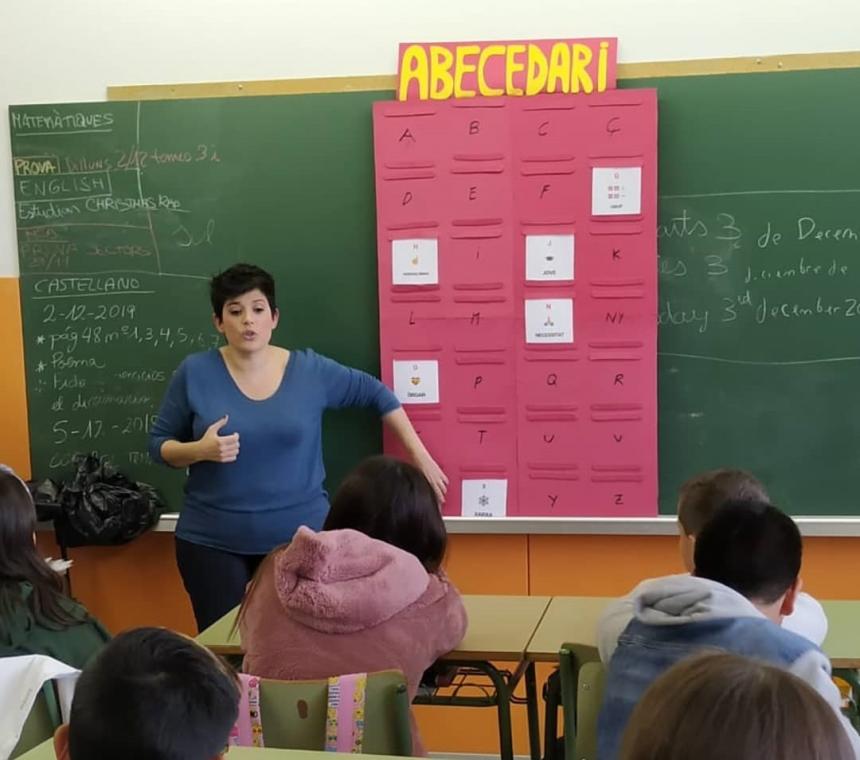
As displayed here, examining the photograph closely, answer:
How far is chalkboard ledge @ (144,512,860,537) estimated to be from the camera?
11.6 ft

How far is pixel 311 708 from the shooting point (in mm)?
1999

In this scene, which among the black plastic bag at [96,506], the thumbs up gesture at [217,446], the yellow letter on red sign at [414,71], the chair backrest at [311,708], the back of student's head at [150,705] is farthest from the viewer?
the black plastic bag at [96,506]

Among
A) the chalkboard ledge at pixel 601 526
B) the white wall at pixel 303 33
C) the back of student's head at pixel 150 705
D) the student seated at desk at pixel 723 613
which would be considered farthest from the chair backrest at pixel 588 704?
the white wall at pixel 303 33

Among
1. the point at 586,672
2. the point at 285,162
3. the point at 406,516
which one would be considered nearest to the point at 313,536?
the point at 406,516

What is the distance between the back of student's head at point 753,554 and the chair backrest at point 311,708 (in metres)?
0.65

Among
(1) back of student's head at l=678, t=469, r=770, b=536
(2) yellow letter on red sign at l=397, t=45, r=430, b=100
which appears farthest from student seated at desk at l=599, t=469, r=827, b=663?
(2) yellow letter on red sign at l=397, t=45, r=430, b=100

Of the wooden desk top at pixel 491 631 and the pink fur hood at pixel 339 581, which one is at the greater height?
the pink fur hood at pixel 339 581

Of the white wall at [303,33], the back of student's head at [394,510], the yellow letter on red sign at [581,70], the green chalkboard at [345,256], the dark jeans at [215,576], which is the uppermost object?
the white wall at [303,33]

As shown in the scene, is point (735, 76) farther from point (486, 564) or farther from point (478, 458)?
point (486, 564)

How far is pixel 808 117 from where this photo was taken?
11.4ft

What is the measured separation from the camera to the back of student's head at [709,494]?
254 centimetres

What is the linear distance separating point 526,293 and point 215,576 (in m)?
1.45

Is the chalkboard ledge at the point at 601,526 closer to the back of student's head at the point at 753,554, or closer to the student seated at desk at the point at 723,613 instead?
the student seated at desk at the point at 723,613

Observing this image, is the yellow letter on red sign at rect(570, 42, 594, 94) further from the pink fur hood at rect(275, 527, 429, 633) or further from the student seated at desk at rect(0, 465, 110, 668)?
the student seated at desk at rect(0, 465, 110, 668)
